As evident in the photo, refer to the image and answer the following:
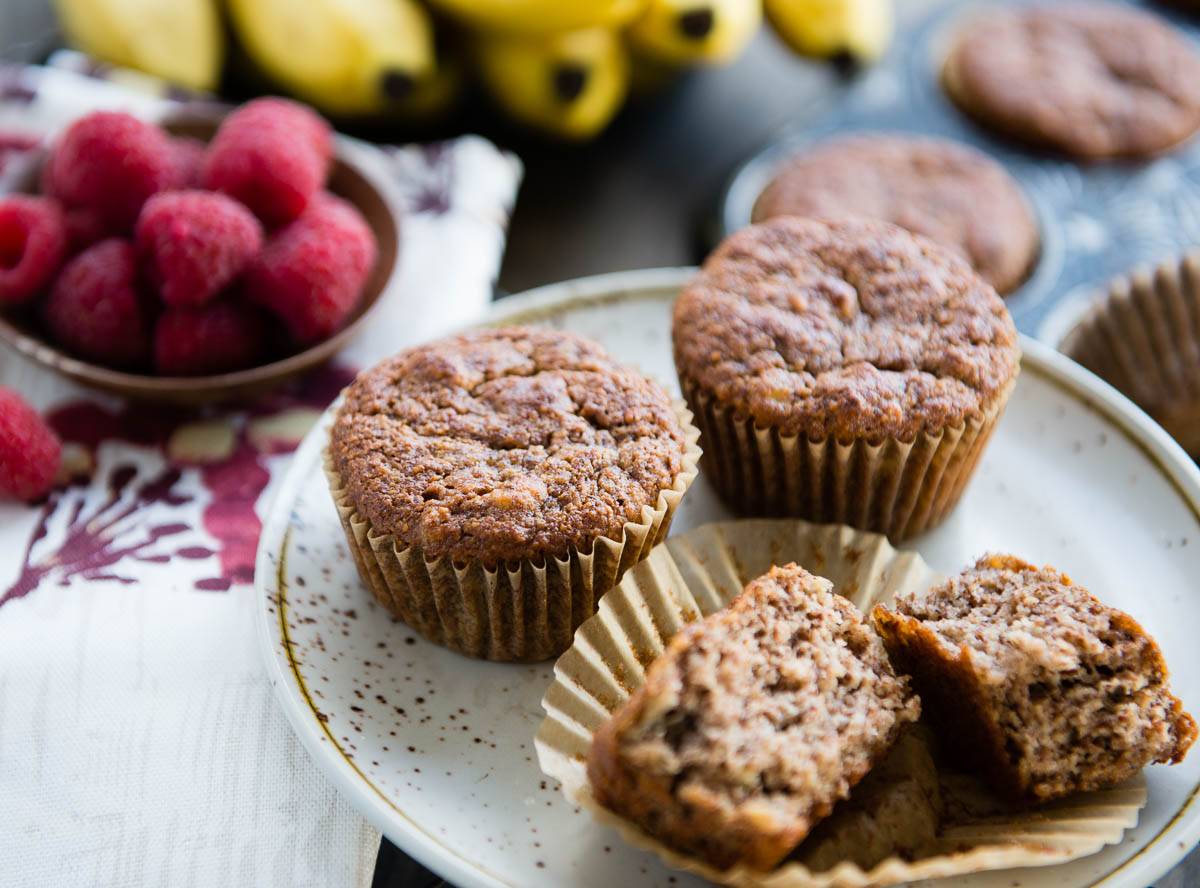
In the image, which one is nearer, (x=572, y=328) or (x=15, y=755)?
(x=15, y=755)

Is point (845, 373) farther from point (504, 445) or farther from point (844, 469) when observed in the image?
point (504, 445)

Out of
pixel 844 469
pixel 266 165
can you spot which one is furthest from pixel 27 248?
pixel 844 469

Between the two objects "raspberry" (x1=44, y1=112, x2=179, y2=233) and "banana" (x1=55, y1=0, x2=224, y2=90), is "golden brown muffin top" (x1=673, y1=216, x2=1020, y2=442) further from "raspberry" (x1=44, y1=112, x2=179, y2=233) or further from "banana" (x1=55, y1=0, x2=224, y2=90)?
"banana" (x1=55, y1=0, x2=224, y2=90)

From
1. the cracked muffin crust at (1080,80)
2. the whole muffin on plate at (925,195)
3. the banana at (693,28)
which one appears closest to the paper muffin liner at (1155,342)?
the whole muffin on plate at (925,195)

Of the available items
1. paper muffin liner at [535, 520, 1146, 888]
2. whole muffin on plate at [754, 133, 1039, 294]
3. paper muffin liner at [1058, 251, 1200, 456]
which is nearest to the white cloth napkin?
paper muffin liner at [535, 520, 1146, 888]

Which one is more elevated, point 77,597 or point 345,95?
point 345,95

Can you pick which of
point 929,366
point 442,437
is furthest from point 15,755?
point 929,366

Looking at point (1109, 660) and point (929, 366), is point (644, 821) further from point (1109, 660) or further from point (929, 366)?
point (929, 366)

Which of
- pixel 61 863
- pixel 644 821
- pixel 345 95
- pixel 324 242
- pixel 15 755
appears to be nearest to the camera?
pixel 644 821
